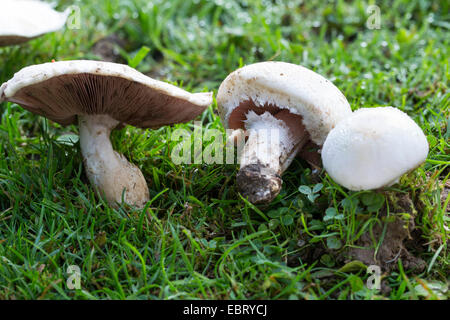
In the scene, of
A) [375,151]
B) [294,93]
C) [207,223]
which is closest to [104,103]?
[207,223]

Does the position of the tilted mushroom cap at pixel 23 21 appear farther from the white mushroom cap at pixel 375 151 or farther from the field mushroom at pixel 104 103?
the white mushroom cap at pixel 375 151

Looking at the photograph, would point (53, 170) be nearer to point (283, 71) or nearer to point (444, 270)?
point (283, 71)

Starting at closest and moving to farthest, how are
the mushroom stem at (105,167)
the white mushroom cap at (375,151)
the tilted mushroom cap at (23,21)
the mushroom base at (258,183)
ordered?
the white mushroom cap at (375,151)
the mushroom base at (258,183)
the mushroom stem at (105,167)
the tilted mushroom cap at (23,21)

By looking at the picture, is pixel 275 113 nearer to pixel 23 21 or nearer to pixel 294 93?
pixel 294 93

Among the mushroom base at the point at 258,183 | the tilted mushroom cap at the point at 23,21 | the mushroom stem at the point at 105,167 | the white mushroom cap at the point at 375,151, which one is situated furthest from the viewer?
the tilted mushroom cap at the point at 23,21

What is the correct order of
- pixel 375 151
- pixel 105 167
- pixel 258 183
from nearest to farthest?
pixel 375 151 < pixel 258 183 < pixel 105 167

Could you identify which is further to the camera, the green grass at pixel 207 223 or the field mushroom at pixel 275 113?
the field mushroom at pixel 275 113

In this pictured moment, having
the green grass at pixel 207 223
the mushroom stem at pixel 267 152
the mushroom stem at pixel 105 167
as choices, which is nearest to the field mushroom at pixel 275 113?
the mushroom stem at pixel 267 152
